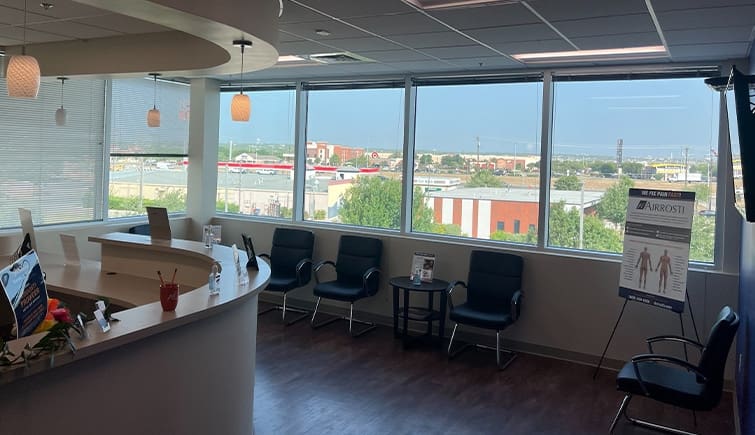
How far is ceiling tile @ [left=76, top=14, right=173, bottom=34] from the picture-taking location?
4699mm

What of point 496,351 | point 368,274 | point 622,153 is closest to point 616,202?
point 622,153

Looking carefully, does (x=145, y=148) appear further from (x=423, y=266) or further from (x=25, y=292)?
(x=25, y=292)

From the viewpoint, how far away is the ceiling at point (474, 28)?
12.5ft

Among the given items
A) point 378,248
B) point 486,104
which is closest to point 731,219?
point 486,104

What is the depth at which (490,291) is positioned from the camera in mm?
6004

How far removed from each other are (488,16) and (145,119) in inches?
198

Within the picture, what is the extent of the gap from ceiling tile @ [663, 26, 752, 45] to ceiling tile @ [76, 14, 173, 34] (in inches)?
158

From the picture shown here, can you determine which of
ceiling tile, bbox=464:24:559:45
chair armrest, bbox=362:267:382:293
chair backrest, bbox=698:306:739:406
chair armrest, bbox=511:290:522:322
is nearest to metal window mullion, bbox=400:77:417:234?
chair armrest, bbox=362:267:382:293

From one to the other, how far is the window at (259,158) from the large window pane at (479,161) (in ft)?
6.17

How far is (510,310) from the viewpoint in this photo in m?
5.70

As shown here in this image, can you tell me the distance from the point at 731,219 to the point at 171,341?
4817 millimetres

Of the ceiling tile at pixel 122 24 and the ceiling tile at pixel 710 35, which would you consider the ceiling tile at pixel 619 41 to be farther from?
the ceiling tile at pixel 122 24

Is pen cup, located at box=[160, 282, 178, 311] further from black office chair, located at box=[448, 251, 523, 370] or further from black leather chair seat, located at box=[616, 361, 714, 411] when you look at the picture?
black office chair, located at box=[448, 251, 523, 370]

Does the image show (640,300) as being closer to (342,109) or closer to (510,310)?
(510,310)
